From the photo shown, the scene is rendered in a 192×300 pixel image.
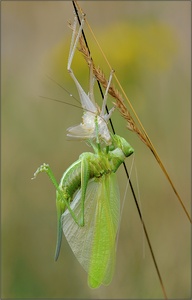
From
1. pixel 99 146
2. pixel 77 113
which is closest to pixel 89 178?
pixel 99 146

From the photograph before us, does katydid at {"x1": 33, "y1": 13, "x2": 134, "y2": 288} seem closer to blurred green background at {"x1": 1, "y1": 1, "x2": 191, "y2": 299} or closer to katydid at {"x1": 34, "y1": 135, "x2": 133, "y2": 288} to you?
katydid at {"x1": 34, "y1": 135, "x2": 133, "y2": 288}

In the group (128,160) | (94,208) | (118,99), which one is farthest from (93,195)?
(128,160)

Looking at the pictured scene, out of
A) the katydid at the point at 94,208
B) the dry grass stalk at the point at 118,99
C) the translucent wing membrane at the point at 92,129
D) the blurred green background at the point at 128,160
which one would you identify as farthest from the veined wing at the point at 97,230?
the blurred green background at the point at 128,160

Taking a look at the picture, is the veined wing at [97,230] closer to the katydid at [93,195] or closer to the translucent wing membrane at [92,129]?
the katydid at [93,195]

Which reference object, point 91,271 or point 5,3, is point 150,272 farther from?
point 5,3

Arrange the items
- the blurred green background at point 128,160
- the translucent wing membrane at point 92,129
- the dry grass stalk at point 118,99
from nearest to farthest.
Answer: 1. the dry grass stalk at point 118,99
2. the translucent wing membrane at point 92,129
3. the blurred green background at point 128,160

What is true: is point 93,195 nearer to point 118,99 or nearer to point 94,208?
point 94,208
